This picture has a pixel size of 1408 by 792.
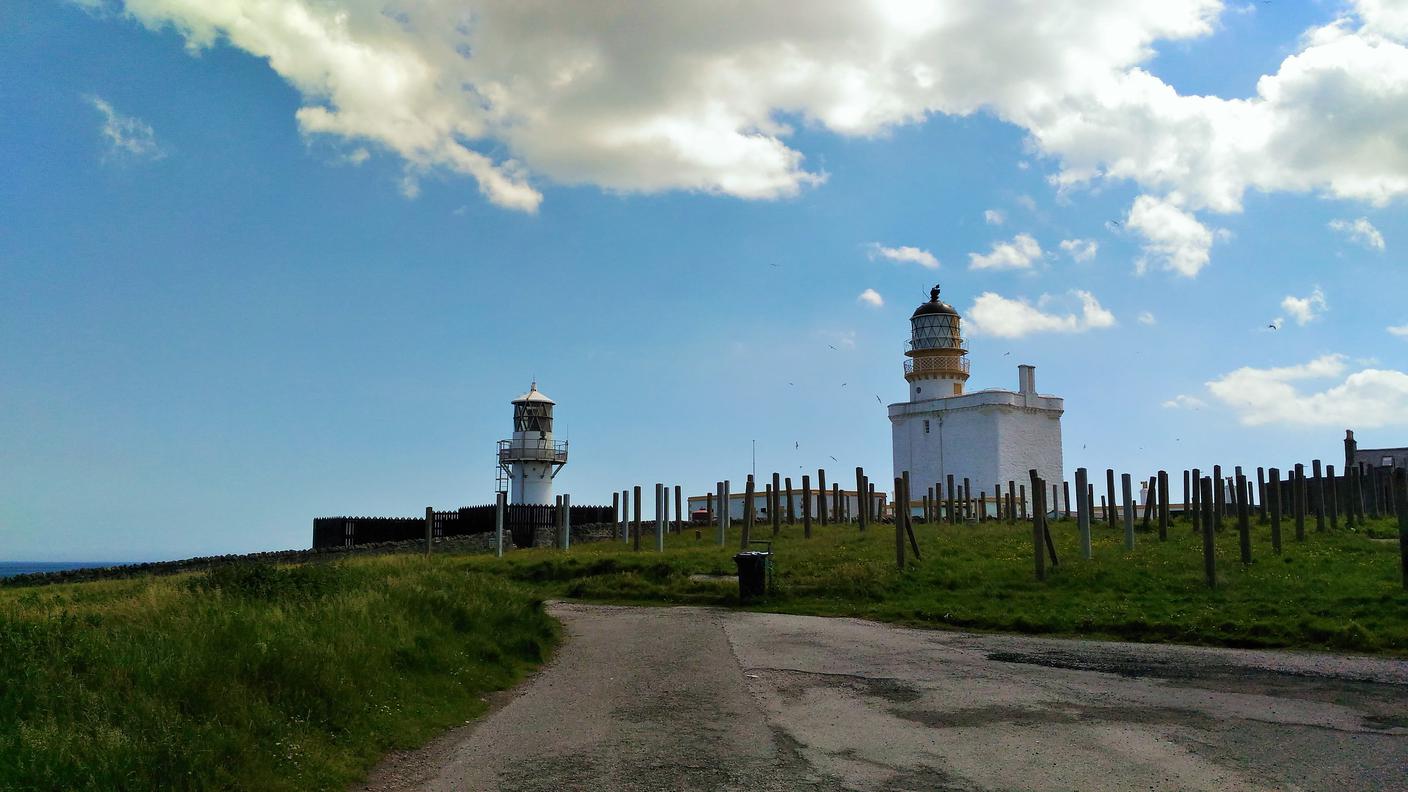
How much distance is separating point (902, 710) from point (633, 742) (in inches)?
111

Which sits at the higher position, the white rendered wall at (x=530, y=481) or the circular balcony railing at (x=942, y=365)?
the circular balcony railing at (x=942, y=365)

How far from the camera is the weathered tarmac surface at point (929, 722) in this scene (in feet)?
23.5

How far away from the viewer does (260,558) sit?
33469 mm

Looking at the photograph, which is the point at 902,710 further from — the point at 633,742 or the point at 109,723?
the point at 109,723

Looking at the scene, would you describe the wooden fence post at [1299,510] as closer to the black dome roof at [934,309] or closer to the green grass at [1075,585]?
the green grass at [1075,585]

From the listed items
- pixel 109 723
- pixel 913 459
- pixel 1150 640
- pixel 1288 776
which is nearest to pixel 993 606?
pixel 1150 640

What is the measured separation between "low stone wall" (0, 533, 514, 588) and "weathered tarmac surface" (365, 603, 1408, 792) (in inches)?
905

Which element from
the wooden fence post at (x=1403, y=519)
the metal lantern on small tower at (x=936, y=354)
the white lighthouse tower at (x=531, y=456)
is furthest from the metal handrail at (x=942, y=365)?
the wooden fence post at (x=1403, y=519)

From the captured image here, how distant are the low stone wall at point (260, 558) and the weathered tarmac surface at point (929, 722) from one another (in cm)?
2298

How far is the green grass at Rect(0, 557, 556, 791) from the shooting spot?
20.6 feet

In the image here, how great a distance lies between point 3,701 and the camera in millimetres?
6789

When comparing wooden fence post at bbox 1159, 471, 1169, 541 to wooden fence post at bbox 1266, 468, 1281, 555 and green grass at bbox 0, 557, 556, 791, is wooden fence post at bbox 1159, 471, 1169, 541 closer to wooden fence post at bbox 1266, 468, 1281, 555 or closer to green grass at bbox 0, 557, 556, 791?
wooden fence post at bbox 1266, 468, 1281, 555

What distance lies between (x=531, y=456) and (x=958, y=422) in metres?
25.1

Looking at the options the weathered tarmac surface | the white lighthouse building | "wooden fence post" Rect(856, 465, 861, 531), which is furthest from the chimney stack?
the weathered tarmac surface
